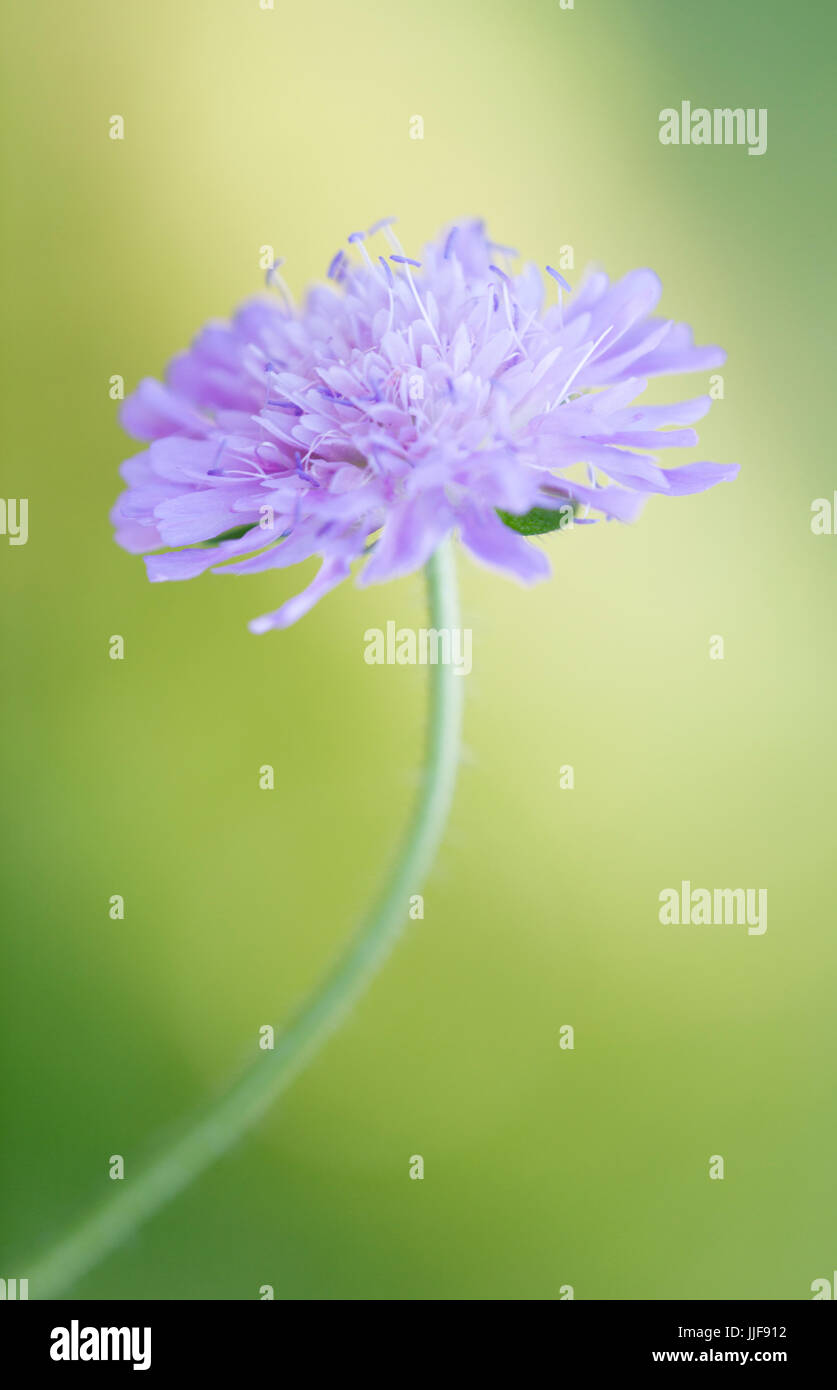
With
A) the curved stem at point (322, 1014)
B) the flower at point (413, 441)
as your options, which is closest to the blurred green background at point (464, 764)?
the curved stem at point (322, 1014)

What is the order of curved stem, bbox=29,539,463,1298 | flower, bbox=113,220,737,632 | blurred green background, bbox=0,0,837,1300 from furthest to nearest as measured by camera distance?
blurred green background, bbox=0,0,837,1300
curved stem, bbox=29,539,463,1298
flower, bbox=113,220,737,632

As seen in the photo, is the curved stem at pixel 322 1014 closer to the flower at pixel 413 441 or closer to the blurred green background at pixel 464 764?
the flower at pixel 413 441

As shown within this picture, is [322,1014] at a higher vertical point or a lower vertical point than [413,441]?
lower

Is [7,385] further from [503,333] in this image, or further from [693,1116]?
[693,1116]

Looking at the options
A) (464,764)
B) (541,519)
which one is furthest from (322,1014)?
(464,764)

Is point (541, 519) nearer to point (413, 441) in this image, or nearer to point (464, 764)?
point (413, 441)

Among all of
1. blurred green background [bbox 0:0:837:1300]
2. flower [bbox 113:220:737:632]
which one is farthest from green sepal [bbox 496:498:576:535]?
blurred green background [bbox 0:0:837:1300]

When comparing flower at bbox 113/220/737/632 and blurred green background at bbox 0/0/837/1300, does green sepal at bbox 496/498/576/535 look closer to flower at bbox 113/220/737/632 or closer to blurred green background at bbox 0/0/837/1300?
flower at bbox 113/220/737/632
